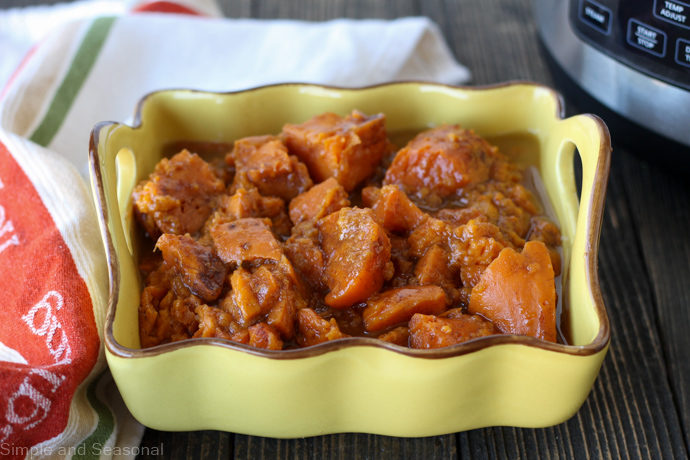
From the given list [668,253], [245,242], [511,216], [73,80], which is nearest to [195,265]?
[245,242]

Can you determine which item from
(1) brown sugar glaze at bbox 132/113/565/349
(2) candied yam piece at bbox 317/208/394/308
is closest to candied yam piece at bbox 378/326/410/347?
(1) brown sugar glaze at bbox 132/113/565/349

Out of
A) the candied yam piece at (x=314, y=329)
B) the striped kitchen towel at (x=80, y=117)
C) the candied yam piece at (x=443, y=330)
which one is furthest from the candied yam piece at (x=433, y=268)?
the striped kitchen towel at (x=80, y=117)

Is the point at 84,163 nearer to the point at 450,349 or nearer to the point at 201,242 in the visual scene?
the point at 201,242

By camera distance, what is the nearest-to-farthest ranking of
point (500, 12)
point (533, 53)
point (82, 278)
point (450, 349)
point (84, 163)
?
point (450, 349)
point (82, 278)
point (84, 163)
point (533, 53)
point (500, 12)

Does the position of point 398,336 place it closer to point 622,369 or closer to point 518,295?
point 518,295

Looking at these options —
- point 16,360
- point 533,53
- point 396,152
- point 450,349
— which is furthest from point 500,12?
point 16,360

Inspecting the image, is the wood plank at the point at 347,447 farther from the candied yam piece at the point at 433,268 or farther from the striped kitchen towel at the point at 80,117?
the candied yam piece at the point at 433,268
